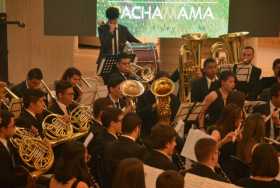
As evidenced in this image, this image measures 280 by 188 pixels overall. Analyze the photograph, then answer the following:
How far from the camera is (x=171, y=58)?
12.5m

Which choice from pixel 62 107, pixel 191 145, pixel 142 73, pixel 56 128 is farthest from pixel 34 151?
pixel 142 73

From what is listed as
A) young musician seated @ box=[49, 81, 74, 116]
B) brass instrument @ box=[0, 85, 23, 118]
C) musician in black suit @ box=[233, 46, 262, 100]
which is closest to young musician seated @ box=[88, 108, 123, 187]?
young musician seated @ box=[49, 81, 74, 116]

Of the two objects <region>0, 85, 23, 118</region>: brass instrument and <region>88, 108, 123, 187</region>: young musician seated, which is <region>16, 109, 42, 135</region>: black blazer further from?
<region>88, 108, 123, 187</region>: young musician seated

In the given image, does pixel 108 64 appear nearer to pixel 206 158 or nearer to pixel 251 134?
pixel 251 134

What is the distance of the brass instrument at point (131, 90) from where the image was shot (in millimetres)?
7500

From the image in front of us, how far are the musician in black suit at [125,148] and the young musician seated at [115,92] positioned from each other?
1735 mm

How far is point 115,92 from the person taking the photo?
7.34 meters

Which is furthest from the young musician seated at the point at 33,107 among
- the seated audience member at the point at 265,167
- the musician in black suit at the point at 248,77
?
the musician in black suit at the point at 248,77

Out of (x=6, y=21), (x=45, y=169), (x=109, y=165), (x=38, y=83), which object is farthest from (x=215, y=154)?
(x=6, y=21)

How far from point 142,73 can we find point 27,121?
110 inches

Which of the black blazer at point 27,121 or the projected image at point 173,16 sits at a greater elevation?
the projected image at point 173,16

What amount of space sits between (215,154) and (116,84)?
2.64 metres

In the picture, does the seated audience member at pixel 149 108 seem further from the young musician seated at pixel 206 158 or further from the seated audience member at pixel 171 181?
the seated audience member at pixel 171 181

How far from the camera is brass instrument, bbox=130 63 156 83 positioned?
8641 millimetres
